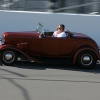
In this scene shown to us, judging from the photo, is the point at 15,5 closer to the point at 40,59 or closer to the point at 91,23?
the point at 91,23

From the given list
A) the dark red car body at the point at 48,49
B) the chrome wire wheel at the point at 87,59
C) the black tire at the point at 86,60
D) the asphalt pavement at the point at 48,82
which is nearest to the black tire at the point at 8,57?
the dark red car body at the point at 48,49

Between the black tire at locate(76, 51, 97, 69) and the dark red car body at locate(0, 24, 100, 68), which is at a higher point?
the dark red car body at locate(0, 24, 100, 68)

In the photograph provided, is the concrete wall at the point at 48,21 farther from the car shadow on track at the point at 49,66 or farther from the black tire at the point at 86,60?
the black tire at the point at 86,60

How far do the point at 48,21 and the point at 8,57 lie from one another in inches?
160

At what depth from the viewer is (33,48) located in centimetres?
961

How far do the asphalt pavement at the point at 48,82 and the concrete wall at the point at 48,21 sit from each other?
3.29m

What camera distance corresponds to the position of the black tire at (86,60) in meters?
9.70

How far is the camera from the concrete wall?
13.3 metres

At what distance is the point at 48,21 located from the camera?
1330 cm

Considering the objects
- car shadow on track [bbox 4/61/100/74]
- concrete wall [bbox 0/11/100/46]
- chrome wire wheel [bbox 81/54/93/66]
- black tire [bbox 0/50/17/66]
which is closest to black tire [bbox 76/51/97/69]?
chrome wire wheel [bbox 81/54/93/66]

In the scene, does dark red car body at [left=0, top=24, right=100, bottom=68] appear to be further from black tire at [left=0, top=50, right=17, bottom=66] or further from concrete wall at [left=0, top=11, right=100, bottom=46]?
concrete wall at [left=0, top=11, right=100, bottom=46]

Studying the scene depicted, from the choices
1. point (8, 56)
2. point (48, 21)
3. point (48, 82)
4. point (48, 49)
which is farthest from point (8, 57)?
point (48, 21)

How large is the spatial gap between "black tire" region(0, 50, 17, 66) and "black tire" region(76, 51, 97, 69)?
1.72 meters

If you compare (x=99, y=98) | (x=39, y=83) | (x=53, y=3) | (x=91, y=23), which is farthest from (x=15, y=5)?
(x=99, y=98)
